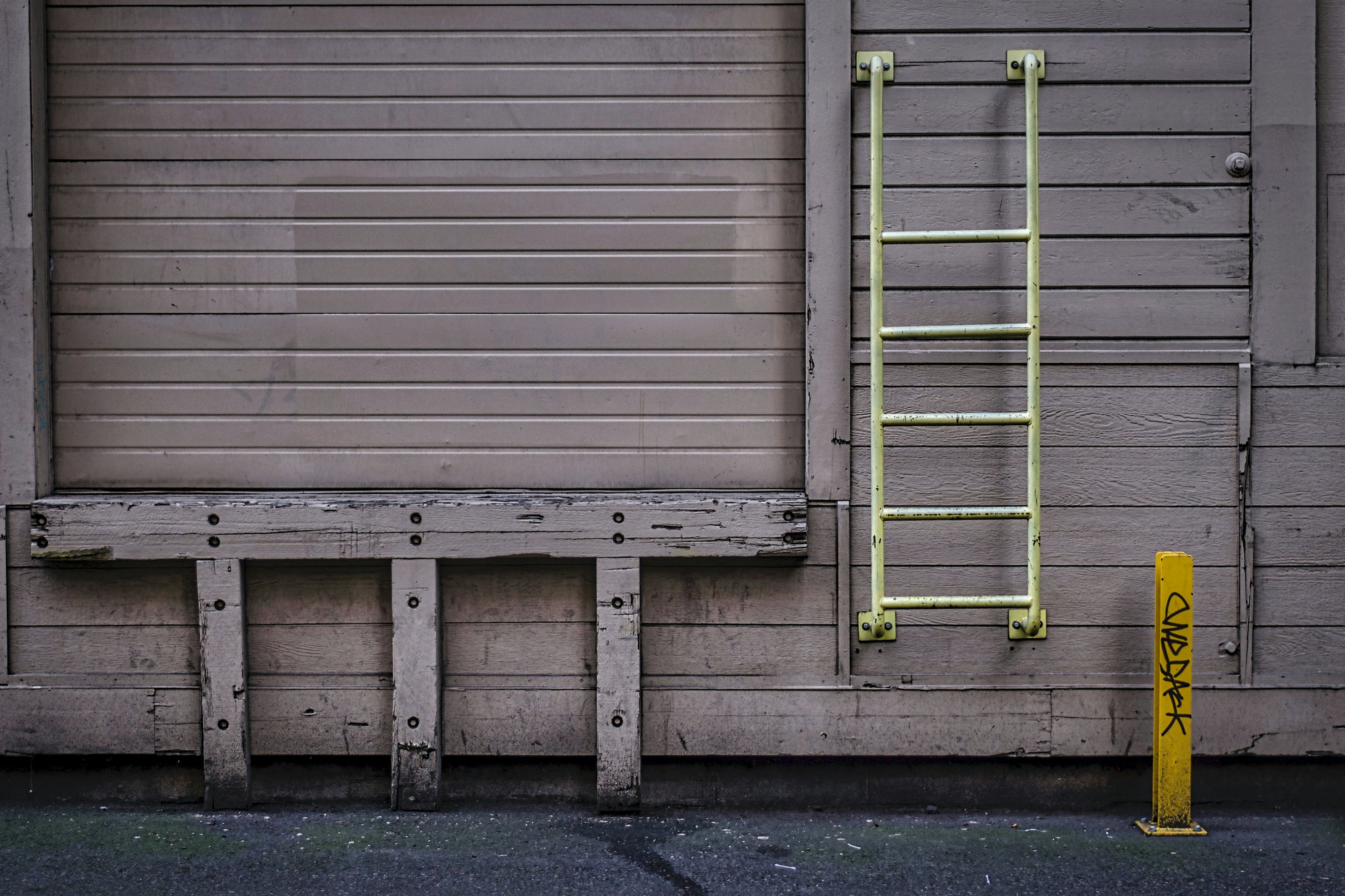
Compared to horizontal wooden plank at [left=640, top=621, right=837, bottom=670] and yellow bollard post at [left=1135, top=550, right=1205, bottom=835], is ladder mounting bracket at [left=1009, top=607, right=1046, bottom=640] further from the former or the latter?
horizontal wooden plank at [left=640, top=621, right=837, bottom=670]

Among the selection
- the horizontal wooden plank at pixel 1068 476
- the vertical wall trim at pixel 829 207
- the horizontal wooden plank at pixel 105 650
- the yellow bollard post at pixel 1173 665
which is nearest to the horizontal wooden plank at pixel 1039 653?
the yellow bollard post at pixel 1173 665

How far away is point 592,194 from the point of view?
11.0 ft

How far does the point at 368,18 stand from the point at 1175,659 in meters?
3.53

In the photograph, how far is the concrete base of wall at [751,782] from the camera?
10.9ft

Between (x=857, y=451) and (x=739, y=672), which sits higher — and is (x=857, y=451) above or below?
above

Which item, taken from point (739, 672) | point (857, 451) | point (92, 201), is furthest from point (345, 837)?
point (92, 201)

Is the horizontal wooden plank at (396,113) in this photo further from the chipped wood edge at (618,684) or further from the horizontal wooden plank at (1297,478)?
the horizontal wooden plank at (1297,478)

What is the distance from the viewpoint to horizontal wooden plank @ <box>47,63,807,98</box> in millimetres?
3342

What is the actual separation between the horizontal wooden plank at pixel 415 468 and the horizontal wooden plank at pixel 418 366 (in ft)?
0.86

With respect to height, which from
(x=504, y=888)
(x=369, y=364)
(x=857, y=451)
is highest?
(x=369, y=364)

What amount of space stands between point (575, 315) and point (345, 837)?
194cm

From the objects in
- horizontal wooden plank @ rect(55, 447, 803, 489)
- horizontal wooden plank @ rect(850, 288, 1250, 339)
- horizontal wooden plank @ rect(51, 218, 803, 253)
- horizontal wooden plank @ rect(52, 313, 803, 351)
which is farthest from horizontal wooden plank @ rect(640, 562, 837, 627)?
horizontal wooden plank @ rect(51, 218, 803, 253)

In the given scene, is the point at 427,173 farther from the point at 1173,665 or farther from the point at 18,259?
A: the point at 1173,665

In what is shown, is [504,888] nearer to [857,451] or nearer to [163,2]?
[857,451]
